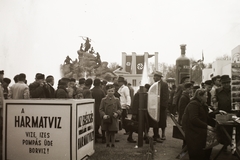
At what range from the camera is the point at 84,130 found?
626 cm

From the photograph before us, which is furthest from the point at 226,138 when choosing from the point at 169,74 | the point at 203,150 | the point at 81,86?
the point at 169,74

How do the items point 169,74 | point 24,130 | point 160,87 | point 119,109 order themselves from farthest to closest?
point 169,74 < point 160,87 < point 119,109 < point 24,130

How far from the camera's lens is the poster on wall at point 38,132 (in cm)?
566

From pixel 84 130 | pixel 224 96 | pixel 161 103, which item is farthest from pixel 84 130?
pixel 224 96

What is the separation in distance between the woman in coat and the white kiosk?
91.0 inches

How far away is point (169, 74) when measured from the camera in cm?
9044

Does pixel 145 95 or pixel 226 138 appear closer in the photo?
pixel 226 138

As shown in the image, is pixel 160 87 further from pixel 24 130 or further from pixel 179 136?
pixel 24 130

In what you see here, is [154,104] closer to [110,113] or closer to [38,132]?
[110,113]

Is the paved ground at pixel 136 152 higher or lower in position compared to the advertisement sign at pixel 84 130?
lower

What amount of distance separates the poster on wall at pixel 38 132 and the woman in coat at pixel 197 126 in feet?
8.33

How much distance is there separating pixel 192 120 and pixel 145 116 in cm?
319

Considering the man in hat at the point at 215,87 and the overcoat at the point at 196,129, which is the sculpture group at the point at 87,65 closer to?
the man in hat at the point at 215,87

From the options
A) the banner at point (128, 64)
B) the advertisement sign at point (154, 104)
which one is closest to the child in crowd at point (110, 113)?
the advertisement sign at point (154, 104)
